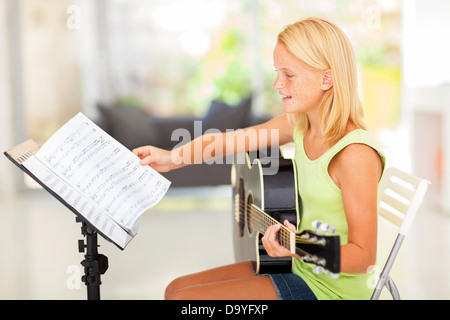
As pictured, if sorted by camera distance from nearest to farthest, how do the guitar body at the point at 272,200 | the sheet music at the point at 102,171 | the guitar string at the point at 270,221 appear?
the guitar string at the point at 270,221, the sheet music at the point at 102,171, the guitar body at the point at 272,200

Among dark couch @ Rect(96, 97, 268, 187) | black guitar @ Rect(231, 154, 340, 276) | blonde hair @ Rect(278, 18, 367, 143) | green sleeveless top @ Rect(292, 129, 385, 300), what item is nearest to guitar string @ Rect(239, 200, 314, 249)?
black guitar @ Rect(231, 154, 340, 276)

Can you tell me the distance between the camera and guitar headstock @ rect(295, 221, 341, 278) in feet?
3.72

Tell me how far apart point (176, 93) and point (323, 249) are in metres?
5.71

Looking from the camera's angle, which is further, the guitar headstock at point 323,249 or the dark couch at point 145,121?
the dark couch at point 145,121

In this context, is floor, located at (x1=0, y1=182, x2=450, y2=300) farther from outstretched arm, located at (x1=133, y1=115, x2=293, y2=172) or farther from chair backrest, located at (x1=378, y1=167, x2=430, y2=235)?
outstretched arm, located at (x1=133, y1=115, x2=293, y2=172)

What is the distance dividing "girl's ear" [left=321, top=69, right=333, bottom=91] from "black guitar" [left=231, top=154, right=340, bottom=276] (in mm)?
275

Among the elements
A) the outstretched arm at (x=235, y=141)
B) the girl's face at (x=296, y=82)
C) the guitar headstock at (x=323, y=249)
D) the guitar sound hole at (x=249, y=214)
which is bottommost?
the guitar sound hole at (x=249, y=214)

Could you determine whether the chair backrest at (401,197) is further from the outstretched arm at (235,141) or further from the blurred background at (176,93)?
the blurred background at (176,93)

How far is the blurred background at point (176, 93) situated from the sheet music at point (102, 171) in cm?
132

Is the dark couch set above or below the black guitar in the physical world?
above

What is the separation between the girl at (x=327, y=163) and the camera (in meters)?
1.37

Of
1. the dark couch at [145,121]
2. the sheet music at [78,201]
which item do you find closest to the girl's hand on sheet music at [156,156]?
the sheet music at [78,201]

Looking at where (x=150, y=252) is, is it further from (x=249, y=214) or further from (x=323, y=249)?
(x=323, y=249)

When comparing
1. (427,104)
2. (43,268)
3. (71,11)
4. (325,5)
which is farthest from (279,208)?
(325,5)
